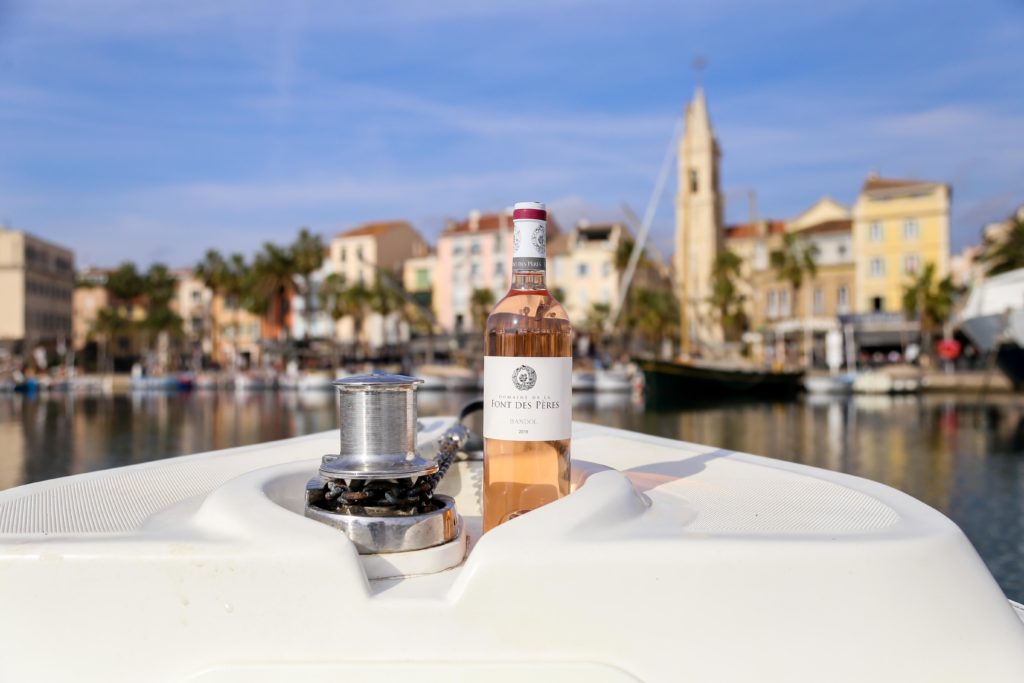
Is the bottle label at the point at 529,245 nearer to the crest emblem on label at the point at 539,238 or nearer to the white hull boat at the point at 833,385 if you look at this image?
the crest emblem on label at the point at 539,238

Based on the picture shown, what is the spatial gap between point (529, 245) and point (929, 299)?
2315 inches

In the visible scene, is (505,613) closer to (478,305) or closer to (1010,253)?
(1010,253)

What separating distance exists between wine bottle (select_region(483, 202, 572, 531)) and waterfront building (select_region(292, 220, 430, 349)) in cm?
7205

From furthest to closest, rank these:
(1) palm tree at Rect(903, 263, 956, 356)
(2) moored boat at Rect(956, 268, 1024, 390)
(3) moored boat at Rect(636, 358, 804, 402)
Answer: (1) palm tree at Rect(903, 263, 956, 356) < (3) moored boat at Rect(636, 358, 804, 402) < (2) moored boat at Rect(956, 268, 1024, 390)

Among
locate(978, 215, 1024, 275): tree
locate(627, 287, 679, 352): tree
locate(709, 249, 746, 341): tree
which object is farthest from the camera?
locate(627, 287, 679, 352): tree

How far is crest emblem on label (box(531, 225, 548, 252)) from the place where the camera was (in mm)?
1982

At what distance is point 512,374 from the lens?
1938 millimetres

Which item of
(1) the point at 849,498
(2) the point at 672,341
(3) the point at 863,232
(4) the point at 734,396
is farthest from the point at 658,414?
(2) the point at 672,341

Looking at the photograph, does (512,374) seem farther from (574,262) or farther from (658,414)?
(574,262)

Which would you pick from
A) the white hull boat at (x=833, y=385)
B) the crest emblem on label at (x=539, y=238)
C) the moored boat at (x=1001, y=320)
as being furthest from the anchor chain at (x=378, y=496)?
the white hull boat at (x=833, y=385)

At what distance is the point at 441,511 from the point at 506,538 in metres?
0.27

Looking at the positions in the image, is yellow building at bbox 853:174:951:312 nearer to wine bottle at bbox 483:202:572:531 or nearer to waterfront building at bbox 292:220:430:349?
waterfront building at bbox 292:220:430:349

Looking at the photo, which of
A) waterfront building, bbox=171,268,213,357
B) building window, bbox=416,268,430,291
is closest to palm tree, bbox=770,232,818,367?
building window, bbox=416,268,430,291

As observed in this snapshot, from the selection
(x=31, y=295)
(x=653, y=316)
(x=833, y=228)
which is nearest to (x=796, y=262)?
(x=833, y=228)
